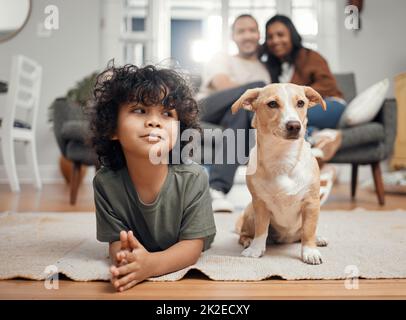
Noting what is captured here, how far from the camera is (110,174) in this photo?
2.56 ft

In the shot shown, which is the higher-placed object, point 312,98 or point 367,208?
point 312,98

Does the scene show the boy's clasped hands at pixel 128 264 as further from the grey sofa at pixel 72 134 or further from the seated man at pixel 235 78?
the grey sofa at pixel 72 134

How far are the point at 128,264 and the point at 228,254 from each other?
28cm

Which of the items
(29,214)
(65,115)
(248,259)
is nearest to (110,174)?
(248,259)

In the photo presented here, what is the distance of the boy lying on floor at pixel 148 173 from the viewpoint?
694 millimetres

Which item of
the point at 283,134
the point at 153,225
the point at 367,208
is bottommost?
the point at 367,208

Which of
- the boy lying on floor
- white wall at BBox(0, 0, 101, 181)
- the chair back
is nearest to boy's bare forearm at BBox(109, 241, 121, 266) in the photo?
the boy lying on floor

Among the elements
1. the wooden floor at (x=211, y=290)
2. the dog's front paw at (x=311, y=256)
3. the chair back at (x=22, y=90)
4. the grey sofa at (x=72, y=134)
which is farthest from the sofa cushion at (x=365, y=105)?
the grey sofa at (x=72, y=134)

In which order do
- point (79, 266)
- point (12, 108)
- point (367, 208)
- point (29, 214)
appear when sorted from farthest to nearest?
point (12, 108), point (367, 208), point (29, 214), point (79, 266)

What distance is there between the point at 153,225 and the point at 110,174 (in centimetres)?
12

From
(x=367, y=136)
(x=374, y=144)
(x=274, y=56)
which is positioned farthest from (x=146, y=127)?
(x=374, y=144)

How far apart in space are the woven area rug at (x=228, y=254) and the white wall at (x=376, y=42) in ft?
1.19

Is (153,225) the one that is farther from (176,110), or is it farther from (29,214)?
(29,214)

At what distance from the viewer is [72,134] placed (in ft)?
5.49
